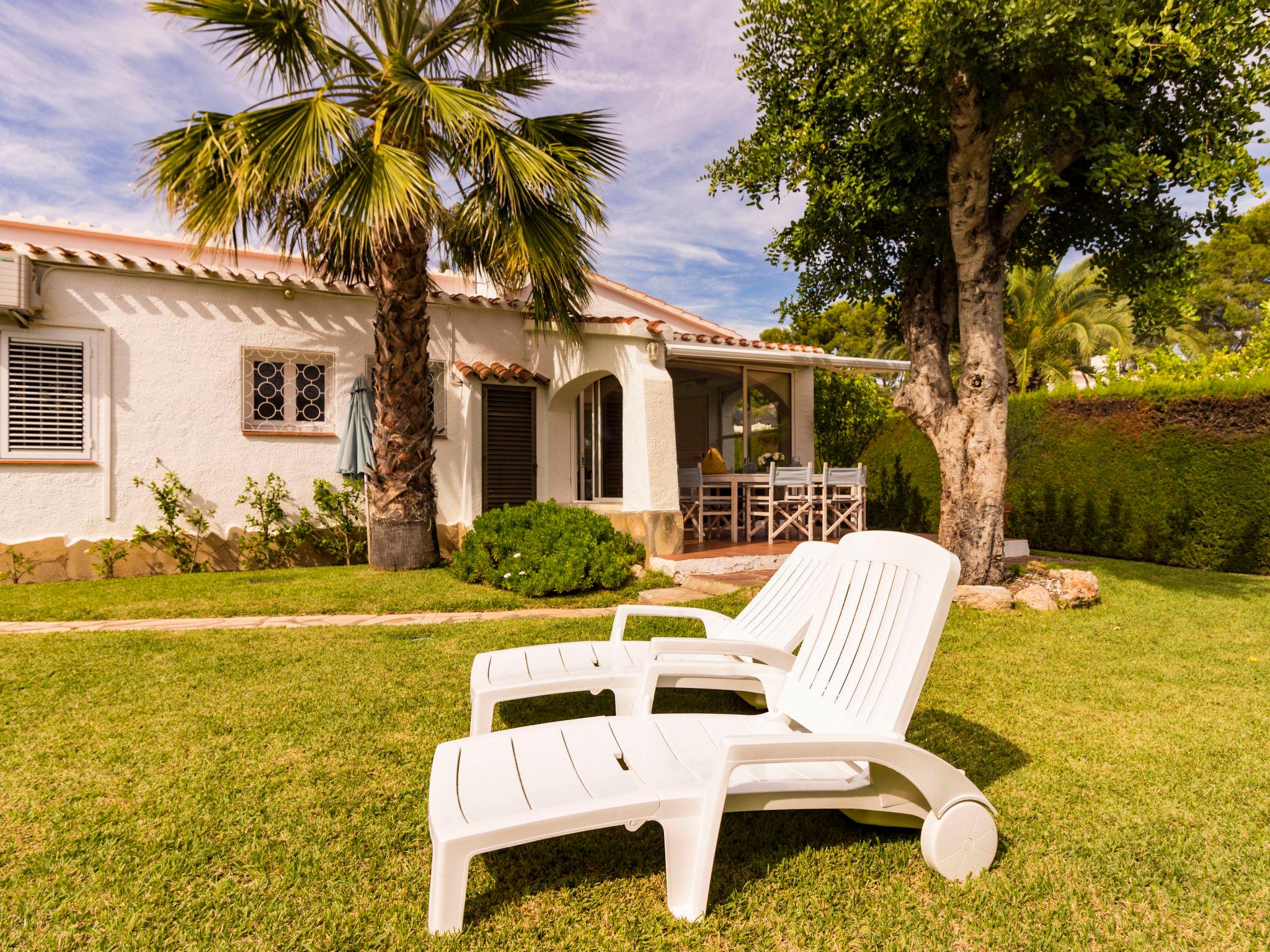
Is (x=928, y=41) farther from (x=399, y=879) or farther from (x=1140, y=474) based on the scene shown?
(x=1140, y=474)

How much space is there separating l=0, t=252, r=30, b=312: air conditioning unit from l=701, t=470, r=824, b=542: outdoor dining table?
920cm

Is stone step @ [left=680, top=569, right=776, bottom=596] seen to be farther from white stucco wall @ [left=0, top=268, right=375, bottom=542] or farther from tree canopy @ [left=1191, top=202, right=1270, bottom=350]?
tree canopy @ [left=1191, top=202, right=1270, bottom=350]

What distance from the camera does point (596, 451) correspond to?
1195cm

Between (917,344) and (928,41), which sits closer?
(928,41)

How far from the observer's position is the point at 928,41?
6625 mm

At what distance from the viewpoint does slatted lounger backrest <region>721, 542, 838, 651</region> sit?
13.8 feet

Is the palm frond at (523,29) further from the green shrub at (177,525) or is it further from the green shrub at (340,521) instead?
the green shrub at (177,525)

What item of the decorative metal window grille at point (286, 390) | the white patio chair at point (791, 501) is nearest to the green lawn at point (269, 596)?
the decorative metal window grille at point (286, 390)

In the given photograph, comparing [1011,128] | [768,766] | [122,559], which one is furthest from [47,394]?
[1011,128]

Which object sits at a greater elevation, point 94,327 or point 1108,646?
point 94,327

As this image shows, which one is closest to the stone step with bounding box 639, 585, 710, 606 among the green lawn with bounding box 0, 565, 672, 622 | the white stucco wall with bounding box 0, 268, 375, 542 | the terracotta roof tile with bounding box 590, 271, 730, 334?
the green lawn with bounding box 0, 565, 672, 622

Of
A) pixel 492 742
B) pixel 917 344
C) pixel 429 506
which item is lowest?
pixel 492 742

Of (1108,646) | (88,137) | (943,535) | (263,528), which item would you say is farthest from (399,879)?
(88,137)

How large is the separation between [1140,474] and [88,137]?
2214cm
